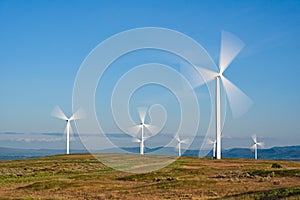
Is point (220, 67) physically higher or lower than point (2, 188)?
higher

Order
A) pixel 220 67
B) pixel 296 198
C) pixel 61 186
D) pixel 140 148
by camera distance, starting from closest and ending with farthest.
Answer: pixel 296 198 < pixel 61 186 < pixel 220 67 < pixel 140 148

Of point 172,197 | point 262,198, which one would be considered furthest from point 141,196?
point 262,198

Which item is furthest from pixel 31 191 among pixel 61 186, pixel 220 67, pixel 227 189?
pixel 220 67

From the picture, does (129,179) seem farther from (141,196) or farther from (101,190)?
(141,196)

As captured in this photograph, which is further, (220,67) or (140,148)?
(140,148)

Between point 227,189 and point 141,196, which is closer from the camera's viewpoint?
point 141,196

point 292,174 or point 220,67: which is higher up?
point 220,67

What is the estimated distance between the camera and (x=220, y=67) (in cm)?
10462

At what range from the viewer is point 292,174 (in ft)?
208

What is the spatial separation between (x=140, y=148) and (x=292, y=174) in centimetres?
7946

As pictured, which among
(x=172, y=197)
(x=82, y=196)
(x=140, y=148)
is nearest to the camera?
(x=172, y=197)

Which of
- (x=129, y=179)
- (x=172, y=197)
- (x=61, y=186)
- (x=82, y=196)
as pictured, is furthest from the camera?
(x=129, y=179)

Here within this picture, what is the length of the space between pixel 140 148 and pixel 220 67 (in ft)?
147

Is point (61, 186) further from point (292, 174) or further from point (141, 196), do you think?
point (292, 174)
